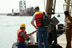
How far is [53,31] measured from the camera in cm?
1143

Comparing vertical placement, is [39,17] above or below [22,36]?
above

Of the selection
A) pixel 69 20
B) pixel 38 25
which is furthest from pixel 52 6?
pixel 38 25

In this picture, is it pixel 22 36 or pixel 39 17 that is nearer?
pixel 39 17

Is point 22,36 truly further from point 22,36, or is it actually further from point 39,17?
point 39,17

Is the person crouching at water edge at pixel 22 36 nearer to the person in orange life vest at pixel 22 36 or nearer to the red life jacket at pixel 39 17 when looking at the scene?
the person in orange life vest at pixel 22 36

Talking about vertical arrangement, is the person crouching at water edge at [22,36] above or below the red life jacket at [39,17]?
below

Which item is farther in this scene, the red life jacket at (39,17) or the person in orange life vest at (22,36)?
the person in orange life vest at (22,36)

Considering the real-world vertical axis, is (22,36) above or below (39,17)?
below

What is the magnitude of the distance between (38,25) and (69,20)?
1474 mm

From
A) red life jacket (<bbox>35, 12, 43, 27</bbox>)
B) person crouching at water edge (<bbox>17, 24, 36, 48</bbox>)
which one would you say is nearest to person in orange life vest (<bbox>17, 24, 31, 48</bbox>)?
person crouching at water edge (<bbox>17, 24, 36, 48</bbox>)

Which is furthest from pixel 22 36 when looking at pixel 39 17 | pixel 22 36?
pixel 39 17

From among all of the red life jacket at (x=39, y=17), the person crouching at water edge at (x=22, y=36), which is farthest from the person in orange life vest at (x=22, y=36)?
the red life jacket at (x=39, y=17)

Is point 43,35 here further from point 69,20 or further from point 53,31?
point 53,31

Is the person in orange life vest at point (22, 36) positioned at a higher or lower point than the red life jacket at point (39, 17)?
lower
